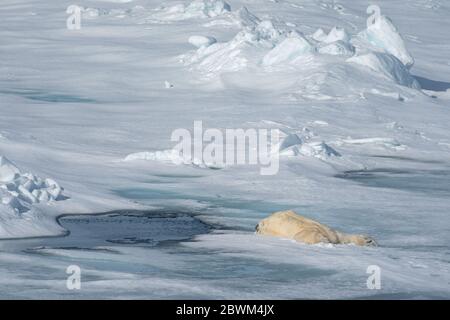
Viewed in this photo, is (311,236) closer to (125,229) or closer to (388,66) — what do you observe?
(125,229)

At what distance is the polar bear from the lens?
39.4 feet

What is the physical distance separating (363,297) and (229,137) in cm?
985

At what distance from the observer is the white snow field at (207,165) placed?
1073cm

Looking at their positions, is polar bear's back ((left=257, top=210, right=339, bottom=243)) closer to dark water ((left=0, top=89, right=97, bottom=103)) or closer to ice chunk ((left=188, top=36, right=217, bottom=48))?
dark water ((left=0, top=89, right=97, bottom=103))

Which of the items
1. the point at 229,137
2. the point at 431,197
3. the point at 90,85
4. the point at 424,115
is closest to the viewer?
the point at 431,197

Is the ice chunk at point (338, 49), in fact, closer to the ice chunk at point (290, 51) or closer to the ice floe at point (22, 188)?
the ice chunk at point (290, 51)

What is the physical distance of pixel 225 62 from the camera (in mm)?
26594

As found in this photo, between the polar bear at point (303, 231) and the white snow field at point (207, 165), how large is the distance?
257 mm

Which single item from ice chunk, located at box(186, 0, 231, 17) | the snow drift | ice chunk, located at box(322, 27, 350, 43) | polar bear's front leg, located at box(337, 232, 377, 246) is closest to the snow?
ice chunk, located at box(186, 0, 231, 17)

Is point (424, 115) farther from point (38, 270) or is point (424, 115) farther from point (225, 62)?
point (38, 270)
